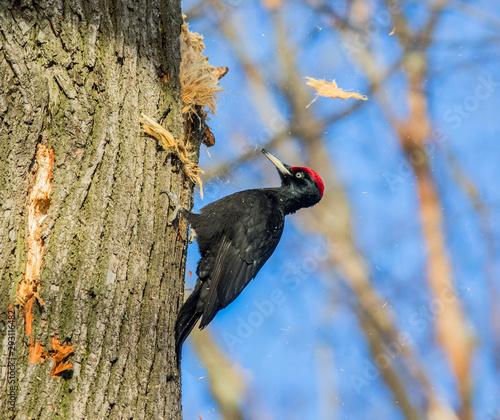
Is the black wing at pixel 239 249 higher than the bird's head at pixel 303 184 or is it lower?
lower

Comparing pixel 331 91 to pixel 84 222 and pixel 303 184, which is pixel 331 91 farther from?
pixel 84 222

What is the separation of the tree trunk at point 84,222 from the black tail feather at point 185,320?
0.09 meters

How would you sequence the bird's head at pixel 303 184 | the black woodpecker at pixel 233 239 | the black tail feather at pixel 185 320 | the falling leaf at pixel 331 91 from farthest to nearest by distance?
1. the falling leaf at pixel 331 91
2. the bird's head at pixel 303 184
3. the black woodpecker at pixel 233 239
4. the black tail feather at pixel 185 320

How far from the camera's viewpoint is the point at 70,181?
2.12 meters

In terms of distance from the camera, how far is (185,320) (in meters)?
2.56

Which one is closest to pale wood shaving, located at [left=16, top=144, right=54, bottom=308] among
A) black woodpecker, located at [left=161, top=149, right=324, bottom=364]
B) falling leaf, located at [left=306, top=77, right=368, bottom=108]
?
black woodpecker, located at [left=161, top=149, right=324, bottom=364]

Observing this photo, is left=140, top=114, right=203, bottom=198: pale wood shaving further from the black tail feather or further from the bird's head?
the bird's head

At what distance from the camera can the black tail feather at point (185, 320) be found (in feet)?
7.84

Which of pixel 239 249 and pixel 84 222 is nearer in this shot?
pixel 84 222

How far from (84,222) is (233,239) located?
153 centimetres

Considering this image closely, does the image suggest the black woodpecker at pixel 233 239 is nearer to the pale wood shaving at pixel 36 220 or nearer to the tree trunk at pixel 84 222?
the tree trunk at pixel 84 222

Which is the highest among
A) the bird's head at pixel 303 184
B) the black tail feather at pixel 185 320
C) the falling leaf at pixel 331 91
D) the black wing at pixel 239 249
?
the falling leaf at pixel 331 91

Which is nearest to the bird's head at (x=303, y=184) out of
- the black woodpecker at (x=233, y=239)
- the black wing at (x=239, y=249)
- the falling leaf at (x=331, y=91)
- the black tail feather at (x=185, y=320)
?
the black woodpecker at (x=233, y=239)

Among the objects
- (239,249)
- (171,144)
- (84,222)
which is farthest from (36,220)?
(239,249)
